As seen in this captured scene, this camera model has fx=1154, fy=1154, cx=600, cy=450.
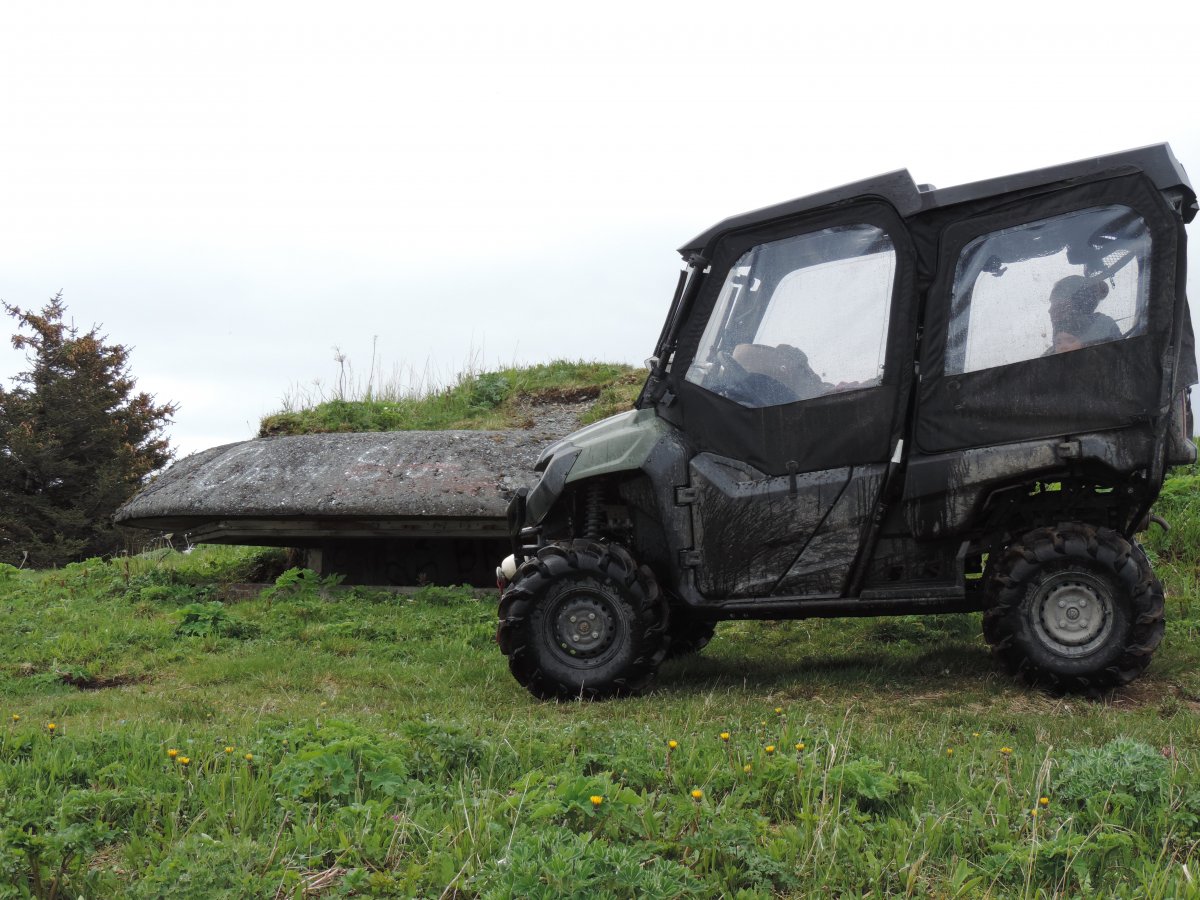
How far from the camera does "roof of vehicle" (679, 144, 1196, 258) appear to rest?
5.48m

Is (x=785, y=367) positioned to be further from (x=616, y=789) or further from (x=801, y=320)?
(x=616, y=789)

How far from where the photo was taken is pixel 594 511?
21.0ft

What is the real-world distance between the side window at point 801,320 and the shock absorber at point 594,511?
81cm

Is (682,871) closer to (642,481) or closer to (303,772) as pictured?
(303,772)

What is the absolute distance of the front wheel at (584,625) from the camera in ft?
19.6

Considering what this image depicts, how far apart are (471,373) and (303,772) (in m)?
11.1

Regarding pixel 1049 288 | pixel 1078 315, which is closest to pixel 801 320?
pixel 1049 288

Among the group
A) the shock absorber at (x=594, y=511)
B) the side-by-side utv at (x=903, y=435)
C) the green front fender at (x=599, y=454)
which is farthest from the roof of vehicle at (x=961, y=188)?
the shock absorber at (x=594, y=511)

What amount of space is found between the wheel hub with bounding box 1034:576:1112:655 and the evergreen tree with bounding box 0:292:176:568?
66.1 feet

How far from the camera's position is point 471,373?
47.9ft

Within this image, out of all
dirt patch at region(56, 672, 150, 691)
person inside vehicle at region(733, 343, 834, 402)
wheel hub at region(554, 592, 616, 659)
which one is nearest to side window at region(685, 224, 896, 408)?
person inside vehicle at region(733, 343, 834, 402)

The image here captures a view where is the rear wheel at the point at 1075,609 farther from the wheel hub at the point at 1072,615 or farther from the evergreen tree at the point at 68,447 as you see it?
the evergreen tree at the point at 68,447

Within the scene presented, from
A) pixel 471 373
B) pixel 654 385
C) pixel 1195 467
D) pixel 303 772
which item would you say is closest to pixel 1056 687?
pixel 654 385

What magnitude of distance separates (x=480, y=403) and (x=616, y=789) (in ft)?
34.5
